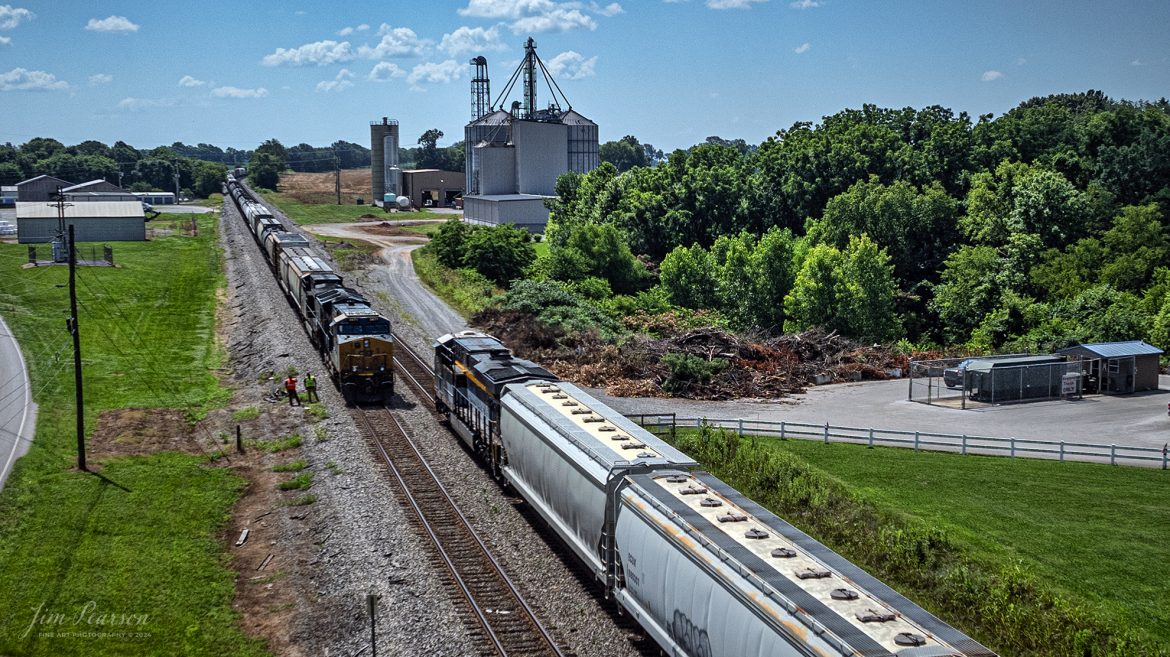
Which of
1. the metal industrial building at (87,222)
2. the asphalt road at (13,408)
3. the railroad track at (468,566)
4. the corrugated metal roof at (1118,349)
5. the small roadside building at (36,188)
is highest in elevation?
the small roadside building at (36,188)

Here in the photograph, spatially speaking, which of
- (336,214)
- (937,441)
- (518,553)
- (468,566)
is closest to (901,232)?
(937,441)

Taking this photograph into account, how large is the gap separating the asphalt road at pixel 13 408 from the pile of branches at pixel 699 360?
22563mm

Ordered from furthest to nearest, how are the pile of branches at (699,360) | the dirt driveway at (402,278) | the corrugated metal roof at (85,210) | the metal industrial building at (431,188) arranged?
the metal industrial building at (431,188) → the corrugated metal roof at (85,210) → the dirt driveway at (402,278) → the pile of branches at (699,360)

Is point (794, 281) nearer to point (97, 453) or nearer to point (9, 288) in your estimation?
point (97, 453)

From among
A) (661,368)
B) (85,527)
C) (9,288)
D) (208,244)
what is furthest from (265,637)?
(208,244)

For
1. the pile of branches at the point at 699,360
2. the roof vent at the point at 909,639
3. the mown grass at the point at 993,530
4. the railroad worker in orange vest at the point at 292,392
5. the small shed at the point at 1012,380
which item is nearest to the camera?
the roof vent at the point at 909,639

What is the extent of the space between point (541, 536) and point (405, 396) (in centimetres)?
1729

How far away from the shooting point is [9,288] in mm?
68938

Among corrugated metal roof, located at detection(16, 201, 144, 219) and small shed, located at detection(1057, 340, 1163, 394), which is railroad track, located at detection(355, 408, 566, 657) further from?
corrugated metal roof, located at detection(16, 201, 144, 219)

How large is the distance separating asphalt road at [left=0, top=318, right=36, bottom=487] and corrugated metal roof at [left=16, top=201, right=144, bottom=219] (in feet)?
148

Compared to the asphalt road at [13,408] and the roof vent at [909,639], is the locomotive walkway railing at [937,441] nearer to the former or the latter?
the asphalt road at [13,408]

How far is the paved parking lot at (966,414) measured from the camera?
38938mm

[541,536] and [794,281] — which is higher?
[794,281]

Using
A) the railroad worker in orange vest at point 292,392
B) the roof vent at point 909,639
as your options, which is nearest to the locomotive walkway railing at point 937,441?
the railroad worker in orange vest at point 292,392
